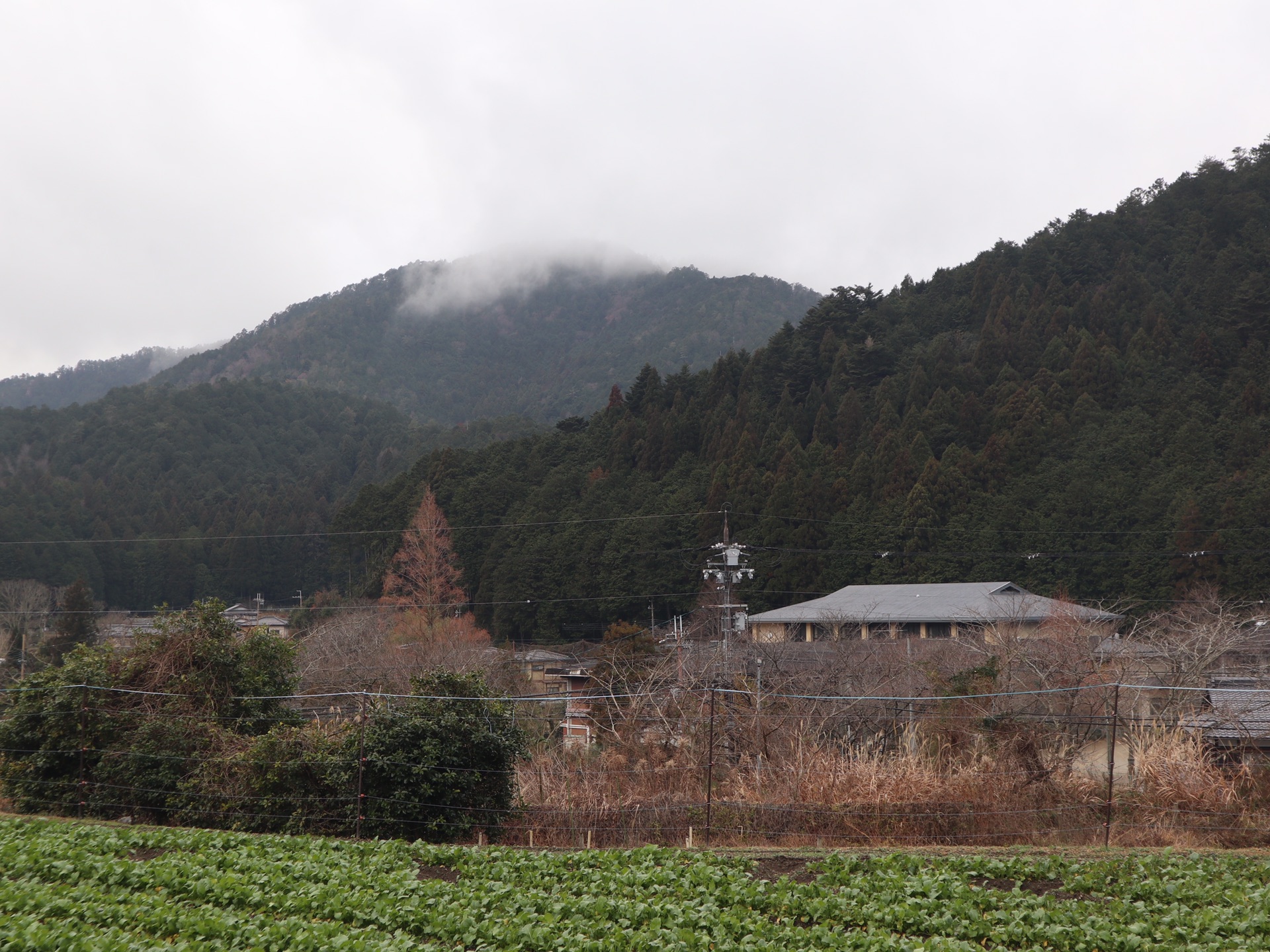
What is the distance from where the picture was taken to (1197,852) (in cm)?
859

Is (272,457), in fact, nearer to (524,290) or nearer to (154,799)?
(154,799)

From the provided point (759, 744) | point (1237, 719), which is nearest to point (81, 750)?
point (759, 744)

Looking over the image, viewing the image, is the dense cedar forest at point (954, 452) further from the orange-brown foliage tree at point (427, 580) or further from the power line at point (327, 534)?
the orange-brown foliage tree at point (427, 580)

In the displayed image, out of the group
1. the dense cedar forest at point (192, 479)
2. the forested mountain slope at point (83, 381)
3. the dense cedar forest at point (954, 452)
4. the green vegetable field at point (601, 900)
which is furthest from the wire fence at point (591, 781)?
the forested mountain slope at point (83, 381)

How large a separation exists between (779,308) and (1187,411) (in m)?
80.7

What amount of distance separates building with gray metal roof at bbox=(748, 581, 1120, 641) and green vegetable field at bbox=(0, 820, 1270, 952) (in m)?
19.5

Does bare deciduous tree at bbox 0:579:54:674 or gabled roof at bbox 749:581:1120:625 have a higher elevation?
gabled roof at bbox 749:581:1120:625

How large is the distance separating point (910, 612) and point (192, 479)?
5517 centimetres

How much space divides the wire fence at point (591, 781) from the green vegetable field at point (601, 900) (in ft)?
6.45

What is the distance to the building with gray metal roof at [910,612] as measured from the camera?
29219 mm

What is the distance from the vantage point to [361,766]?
10188mm

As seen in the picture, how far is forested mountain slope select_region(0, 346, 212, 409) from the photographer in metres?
123

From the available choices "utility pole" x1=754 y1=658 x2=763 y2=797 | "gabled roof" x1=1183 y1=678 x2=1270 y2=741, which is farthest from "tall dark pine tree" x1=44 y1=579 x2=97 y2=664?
"gabled roof" x1=1183 y1=678 x2=1270 y2=741

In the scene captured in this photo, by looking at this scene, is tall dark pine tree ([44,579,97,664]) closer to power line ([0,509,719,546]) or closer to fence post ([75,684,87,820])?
power line ([0,509,719,546])
